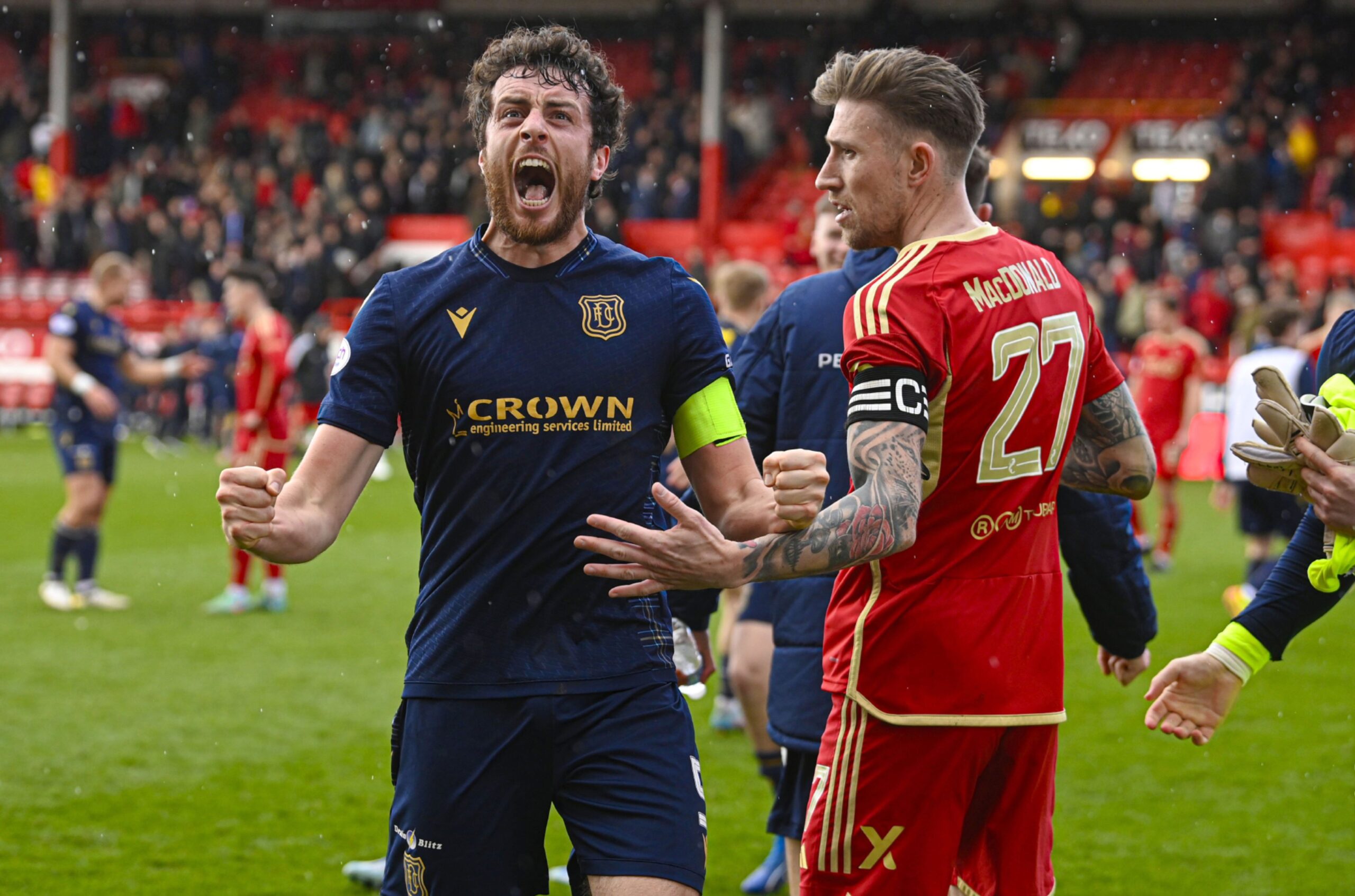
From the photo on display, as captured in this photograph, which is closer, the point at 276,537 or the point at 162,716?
the point at 276,537

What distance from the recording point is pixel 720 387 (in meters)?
3.18

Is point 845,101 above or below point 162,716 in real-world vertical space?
above

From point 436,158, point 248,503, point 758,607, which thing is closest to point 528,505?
point 248,503

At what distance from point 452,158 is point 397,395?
1082 inches

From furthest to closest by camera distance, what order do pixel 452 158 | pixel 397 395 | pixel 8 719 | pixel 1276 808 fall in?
1. pixel 452 158
2. pixel 8 719
3. pixel 1276 808
4. pixel 397 395

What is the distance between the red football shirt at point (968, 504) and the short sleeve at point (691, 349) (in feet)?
1.09

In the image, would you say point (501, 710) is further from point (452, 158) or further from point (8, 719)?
point (452, 158)

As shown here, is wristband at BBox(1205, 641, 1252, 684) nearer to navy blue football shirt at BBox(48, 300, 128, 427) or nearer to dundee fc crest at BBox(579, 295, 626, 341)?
dundee fc crest at BBox(579, 295, 626, 341)

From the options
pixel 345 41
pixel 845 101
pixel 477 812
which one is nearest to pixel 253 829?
pixel 477 812

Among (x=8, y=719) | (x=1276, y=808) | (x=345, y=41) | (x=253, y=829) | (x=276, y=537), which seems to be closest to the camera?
(x=276, y=537)

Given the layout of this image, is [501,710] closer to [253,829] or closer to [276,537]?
[276,537]

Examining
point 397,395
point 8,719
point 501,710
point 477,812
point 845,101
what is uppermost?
point 845,101

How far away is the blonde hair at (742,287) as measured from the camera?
8016 millimetres

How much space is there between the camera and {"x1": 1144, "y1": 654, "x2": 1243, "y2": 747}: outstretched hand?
3420 mm
